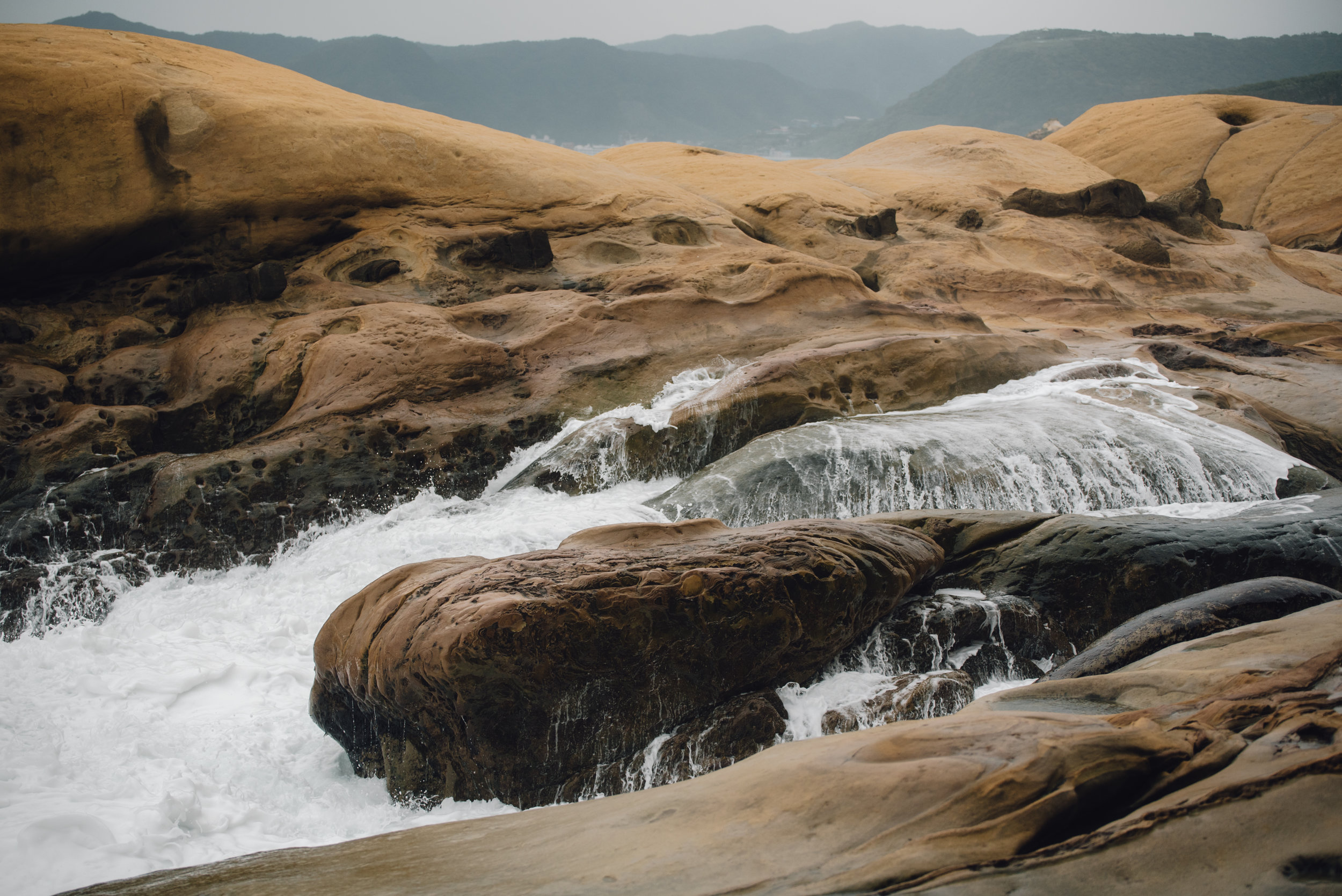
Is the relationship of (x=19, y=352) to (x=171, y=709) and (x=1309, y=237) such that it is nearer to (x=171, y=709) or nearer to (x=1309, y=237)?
(x=171, y=709)

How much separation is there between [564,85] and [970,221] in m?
59.1

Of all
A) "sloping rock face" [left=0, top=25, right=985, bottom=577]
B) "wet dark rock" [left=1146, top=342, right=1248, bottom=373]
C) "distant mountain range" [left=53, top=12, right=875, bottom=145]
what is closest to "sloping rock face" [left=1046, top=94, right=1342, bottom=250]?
"wet dark rock" [left=1146, top=342, right=1248, bottom=373]

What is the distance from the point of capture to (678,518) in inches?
276

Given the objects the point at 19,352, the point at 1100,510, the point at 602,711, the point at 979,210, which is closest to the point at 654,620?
the point at 602,711

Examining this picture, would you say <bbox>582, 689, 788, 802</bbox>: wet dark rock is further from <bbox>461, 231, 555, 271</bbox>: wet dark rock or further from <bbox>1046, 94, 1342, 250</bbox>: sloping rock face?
<bbox>1046, 94, 1342, 250</bbox>: sloping rock face

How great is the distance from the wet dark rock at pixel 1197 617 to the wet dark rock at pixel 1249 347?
26.2ft

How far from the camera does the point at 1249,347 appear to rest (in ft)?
35.8

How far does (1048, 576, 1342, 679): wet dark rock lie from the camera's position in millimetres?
3830

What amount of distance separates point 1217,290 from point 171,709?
16135 millimetres

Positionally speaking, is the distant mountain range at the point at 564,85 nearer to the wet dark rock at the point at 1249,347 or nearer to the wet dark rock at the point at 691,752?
the wet dark rock at the point at 1249,347

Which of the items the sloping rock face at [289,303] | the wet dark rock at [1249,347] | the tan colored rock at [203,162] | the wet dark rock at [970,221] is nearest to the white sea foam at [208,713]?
the sloping rock face at [289,303]

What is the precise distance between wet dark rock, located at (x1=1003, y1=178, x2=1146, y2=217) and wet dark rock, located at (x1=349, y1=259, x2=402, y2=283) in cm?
1134

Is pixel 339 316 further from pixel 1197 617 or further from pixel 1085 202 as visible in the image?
pixel 1085 202

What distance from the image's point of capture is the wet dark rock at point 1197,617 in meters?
3.83
